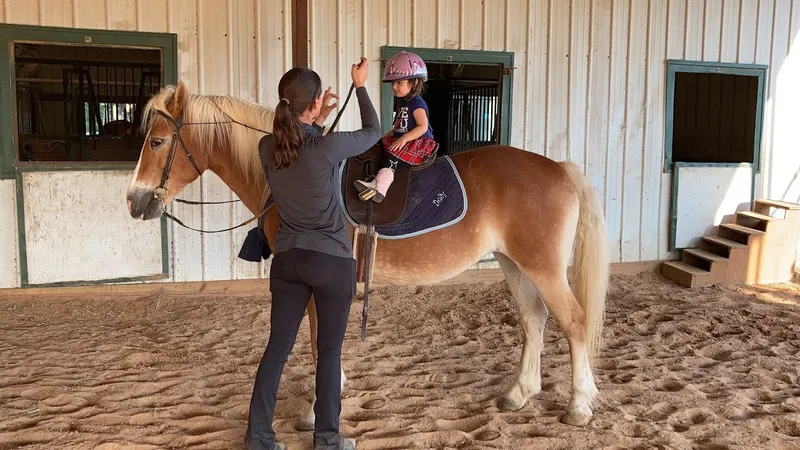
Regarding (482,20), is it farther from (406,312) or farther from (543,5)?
(406,312)

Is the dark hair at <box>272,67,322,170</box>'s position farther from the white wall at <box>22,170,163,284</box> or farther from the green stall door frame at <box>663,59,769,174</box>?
the green stall door frame at <box>663,59,769,174</box>

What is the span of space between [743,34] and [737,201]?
1751mm

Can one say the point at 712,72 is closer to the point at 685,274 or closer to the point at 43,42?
the point at 685,274

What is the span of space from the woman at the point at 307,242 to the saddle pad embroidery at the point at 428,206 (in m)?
0.65

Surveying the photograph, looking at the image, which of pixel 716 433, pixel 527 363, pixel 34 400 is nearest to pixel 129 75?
pixel 34 400

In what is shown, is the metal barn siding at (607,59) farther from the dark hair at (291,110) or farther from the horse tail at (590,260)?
the dark hair at (291,110)

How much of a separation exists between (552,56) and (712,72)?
1825 mm

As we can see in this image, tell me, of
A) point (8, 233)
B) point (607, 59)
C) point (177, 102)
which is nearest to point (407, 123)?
point (177, 102)

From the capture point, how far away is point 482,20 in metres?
5.99

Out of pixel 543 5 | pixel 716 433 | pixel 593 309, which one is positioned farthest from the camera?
pixel 543 5

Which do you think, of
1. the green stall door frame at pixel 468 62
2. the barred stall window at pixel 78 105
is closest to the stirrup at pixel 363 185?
the green stall door frame at pixel 468 62

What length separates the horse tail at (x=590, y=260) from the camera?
3.32 meters

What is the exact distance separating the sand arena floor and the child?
1245 millimetres

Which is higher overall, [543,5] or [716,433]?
[543,5]
